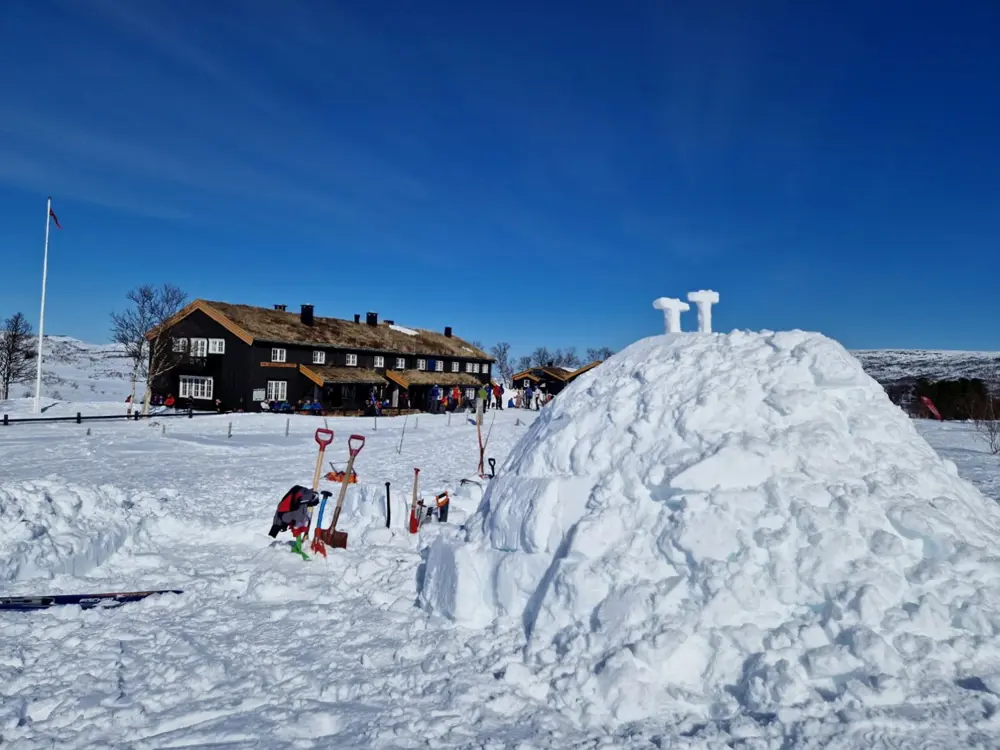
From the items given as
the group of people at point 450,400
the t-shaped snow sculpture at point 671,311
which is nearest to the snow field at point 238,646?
the t-shaped snow sculpture at point 671,311

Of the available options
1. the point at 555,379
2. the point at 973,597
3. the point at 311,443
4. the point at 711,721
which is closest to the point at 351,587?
the point at 711,721

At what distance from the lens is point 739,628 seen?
4.53m

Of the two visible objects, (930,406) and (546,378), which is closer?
(930,406)

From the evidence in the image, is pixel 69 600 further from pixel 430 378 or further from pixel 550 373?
pixel 550 373

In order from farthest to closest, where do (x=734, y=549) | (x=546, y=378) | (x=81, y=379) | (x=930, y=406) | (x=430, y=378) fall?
(x=81, y=379), (x=546, y=378), (x=930, y=406), (x=430, y=378), (x=734, y=549)

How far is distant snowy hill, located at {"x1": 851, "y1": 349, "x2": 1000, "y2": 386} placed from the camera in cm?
9180

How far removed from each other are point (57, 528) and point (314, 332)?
27.2 meters

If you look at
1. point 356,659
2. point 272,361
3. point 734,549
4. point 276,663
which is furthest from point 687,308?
point 272,361

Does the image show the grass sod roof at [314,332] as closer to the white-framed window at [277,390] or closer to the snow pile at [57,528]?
the white-framed window at [277,390]

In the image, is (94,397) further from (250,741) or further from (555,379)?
(250,741)

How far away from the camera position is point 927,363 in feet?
367

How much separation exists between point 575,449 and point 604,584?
70.0 inches

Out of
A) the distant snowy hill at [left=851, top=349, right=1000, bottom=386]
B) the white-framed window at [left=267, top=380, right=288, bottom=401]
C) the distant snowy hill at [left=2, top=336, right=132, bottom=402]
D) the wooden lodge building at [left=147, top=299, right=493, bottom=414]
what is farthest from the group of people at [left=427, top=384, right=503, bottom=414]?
the distant snowy hill at [left=851, top=349, right=1000, bottom=386]

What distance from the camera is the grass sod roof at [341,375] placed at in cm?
3136
